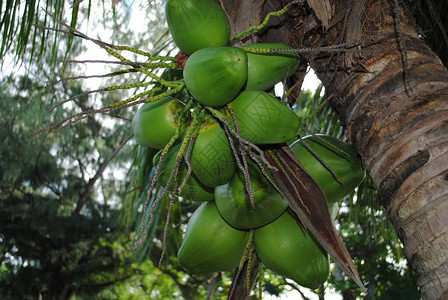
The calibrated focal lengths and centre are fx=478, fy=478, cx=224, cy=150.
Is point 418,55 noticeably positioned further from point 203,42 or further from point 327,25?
point 203,42

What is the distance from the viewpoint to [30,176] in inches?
516

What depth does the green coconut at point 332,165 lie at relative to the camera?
55.8 inches

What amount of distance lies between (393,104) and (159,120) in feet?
2.04

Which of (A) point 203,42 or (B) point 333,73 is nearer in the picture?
(A) point 203,42

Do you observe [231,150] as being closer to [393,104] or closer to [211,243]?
[211,243]

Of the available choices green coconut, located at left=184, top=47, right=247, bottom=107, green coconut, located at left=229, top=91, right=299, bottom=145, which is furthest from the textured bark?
green coconut, located at left=184, top=47, right=247, bottom=107

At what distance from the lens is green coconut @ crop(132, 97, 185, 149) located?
1314 mm

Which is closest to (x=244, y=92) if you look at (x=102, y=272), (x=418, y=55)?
(x=418, y=55)

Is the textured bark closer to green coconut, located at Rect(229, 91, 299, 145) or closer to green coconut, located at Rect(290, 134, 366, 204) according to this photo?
green coconut, located at Rect(290, 134, 366, 204)

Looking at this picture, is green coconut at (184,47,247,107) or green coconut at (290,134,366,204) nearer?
green coconut at (184,47,247,107)

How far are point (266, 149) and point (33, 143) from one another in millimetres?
11813

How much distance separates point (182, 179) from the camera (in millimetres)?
1403

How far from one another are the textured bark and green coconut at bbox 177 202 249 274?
1.43 ft

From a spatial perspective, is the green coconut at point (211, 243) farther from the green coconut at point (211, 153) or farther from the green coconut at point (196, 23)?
the green coconut at point (196, 23)
